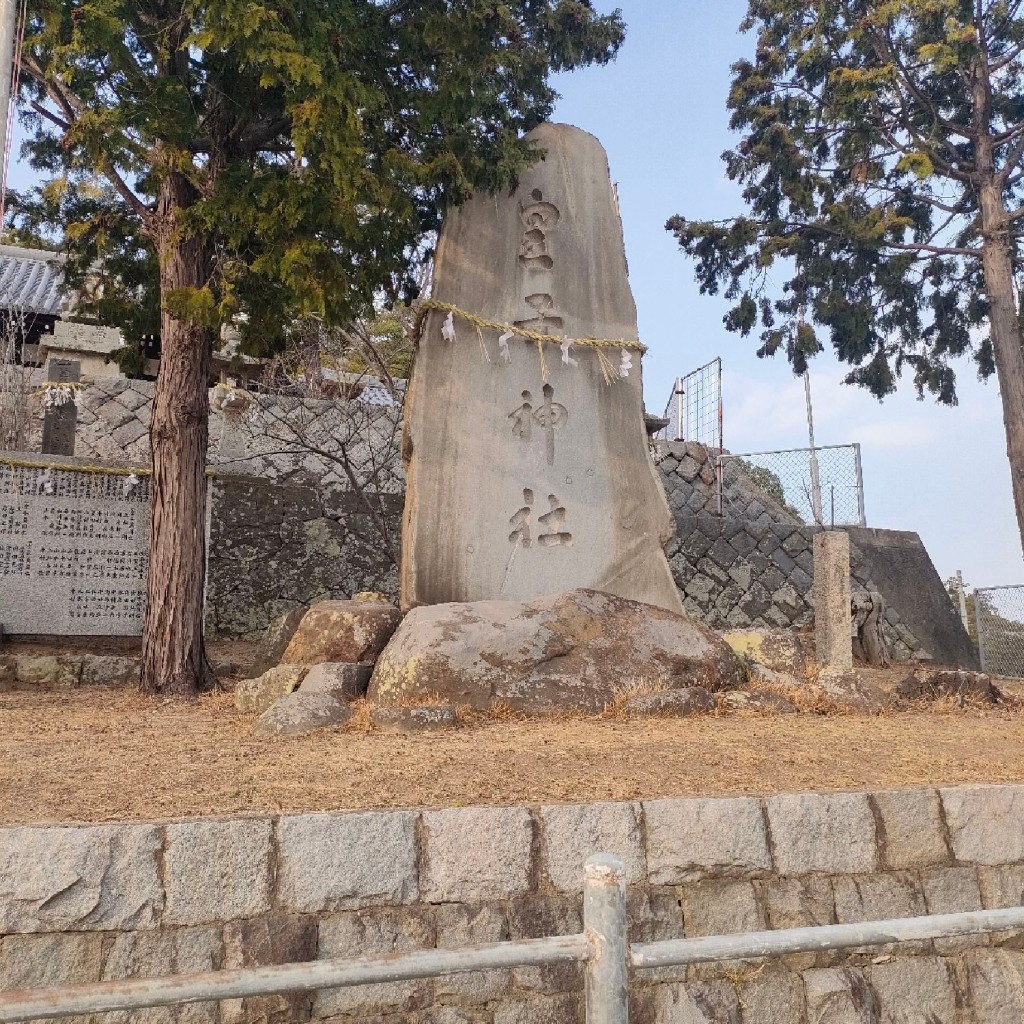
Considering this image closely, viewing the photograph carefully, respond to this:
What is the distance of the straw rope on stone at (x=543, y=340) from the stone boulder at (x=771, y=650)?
6.43ft

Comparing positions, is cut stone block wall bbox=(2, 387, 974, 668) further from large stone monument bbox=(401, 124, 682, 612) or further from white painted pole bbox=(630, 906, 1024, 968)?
white painted pole bbox=(630, 906, 1024, 968)

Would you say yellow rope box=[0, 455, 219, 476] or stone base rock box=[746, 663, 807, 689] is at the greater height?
yellow rope box=[0, 455, 219, 476]

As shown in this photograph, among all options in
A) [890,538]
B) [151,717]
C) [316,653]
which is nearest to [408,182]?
[316,653]

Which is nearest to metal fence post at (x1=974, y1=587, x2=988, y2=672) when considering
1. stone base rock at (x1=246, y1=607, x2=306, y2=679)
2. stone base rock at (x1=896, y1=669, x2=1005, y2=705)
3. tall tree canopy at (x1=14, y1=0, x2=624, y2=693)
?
stone base rock at (x1=896, y1=669, x2=1005, y2=705)

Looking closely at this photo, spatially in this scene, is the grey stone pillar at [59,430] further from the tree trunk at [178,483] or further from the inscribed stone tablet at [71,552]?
the tree trunk at [178,483]

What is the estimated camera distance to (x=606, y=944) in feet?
5.74

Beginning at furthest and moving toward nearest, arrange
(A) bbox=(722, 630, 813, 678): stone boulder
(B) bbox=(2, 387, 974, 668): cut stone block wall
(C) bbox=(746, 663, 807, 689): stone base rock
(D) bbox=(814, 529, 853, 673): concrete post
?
1. (B) bbox=(2, 387, 974, 668): cut stone block wall
2. (D) bbox=(814, 529, 853, 673): concrete post
3. (A) bbox=(722, 630, 813, 678): stone boulder
4. (C) bbox=(746, 663, 807, 689): stone base rock

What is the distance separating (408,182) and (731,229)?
8.38m

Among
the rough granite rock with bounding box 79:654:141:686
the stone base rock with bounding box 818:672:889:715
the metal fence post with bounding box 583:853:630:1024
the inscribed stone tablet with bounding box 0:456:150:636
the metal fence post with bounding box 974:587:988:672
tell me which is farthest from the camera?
the metal fence post with bounding box 974:587:988:672

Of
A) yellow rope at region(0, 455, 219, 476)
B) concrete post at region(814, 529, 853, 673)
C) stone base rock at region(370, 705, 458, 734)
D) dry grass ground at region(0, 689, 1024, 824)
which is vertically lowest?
dry grass ground at region(0, 689, 1024, 824)

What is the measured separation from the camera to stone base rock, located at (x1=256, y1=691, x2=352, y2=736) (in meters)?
4.28

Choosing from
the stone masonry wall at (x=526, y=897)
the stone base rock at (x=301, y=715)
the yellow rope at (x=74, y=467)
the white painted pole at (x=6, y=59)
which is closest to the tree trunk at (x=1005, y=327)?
the stone masonry wall at (x=526, y=897)

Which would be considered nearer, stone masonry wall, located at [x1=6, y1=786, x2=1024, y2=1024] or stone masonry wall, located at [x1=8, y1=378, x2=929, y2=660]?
stone masonry wall, located at [x1=6, y1=786, x2=1024, y2=1024]

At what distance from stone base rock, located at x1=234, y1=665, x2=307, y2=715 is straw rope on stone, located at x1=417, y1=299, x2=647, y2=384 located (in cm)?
250
